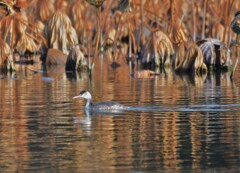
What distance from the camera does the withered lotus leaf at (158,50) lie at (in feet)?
101

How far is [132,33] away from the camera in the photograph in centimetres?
3344

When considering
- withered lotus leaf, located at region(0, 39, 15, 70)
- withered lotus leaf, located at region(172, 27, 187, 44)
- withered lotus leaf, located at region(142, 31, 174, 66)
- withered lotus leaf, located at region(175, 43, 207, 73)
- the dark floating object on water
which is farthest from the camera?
withered lotus leaf, located at region(172, 27, 187, 44)

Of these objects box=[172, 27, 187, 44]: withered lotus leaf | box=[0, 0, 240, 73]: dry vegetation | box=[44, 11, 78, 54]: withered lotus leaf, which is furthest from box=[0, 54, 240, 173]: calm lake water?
box=[44, 11, 78, 54]: withered lotus leaf

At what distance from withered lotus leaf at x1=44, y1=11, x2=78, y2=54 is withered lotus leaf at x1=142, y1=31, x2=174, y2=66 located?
537cm

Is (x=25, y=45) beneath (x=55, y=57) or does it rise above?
above

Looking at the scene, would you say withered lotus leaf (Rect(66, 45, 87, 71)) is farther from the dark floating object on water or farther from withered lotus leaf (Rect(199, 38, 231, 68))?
withered lotus leaf (Rect(199, 38, 231, 68))

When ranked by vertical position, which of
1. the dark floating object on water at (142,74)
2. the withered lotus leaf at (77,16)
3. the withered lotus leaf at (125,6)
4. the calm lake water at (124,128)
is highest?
the withered lotus leaf at (77,16)

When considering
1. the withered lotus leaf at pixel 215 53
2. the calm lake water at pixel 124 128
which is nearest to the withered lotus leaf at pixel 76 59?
the withered lotus leaf at pixel 215 53

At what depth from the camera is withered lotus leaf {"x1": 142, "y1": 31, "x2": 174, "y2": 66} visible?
3066 centimetres

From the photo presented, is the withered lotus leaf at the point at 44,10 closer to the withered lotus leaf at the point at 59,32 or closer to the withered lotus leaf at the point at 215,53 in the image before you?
the withered lotus leaf at the point at 59,32

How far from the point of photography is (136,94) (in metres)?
21.2

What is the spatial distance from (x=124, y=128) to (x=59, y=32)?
70.7ft

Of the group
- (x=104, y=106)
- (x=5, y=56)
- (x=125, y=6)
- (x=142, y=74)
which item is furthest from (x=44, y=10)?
(x=104, y=106)

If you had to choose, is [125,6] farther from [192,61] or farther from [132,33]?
[132,33]
